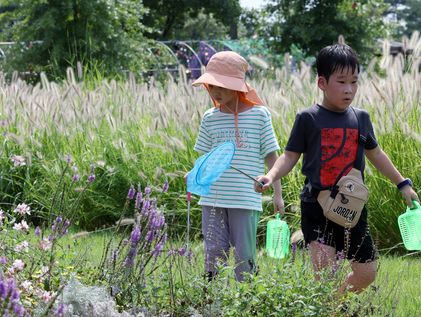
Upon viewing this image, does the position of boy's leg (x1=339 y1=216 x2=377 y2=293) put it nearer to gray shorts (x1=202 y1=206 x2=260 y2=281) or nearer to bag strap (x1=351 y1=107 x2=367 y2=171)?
bag strap (x1=351 y1=107 x2=367 y2=171)

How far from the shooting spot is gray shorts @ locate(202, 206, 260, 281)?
4.15 m

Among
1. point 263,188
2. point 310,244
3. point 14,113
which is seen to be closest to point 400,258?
point 310,244

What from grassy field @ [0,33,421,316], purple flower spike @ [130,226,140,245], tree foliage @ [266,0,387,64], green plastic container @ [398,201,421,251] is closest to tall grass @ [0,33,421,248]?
grassy field @ [0,33,421,316]

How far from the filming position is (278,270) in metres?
3.21

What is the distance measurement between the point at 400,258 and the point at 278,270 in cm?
211

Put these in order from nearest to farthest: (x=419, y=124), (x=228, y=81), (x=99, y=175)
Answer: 1. (x=228, y=81)
2. (x=419, y=124)
3. (x=99, y=175)

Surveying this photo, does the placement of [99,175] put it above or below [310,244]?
below

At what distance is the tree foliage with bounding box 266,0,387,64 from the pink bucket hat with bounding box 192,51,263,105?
16.5m

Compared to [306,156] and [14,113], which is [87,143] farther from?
[306,156]

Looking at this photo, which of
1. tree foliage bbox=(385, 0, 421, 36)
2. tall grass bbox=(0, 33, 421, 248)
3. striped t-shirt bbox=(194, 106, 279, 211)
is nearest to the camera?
striped t-shirt bbox=(194, 106, 279, 211)

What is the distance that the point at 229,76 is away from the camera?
4.25 m

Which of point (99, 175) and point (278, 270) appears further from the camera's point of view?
point (99, 175)

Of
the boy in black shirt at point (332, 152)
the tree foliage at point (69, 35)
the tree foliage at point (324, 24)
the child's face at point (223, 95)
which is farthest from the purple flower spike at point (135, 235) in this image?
the tree foliage at point (324, 24)

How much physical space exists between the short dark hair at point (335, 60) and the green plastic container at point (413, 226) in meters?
0.65
